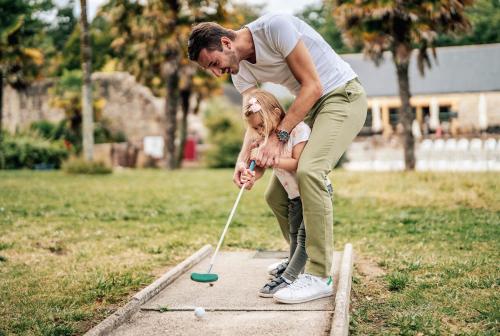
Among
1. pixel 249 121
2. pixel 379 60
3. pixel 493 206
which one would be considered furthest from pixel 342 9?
pixel 249 121

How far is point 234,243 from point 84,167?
451 inches

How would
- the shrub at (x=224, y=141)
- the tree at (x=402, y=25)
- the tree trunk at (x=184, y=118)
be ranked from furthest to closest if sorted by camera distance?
1. the tree trunk at (x=184, y=118)
2. the shrub at (x=224, y=141)
3. the tree at (x=402, y=25)

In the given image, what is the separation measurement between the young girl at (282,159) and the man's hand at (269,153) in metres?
0.04

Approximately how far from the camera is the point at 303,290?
13.5 ft

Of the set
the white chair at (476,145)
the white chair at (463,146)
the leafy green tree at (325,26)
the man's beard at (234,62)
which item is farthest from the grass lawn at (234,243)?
the leafy green tree at (325,26)

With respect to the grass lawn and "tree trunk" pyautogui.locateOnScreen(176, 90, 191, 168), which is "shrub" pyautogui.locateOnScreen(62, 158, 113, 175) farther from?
"tree trunk" pyautogui.locateOnScreen(176, 90, 191, 168)

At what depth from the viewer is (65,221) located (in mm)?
8727

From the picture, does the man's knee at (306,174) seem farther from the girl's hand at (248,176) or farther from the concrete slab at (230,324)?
the concrete slab at (230,324)

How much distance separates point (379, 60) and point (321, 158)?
1510 cm

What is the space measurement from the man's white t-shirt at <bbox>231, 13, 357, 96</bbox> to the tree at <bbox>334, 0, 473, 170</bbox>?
1244cm

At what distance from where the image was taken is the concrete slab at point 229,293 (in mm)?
4125

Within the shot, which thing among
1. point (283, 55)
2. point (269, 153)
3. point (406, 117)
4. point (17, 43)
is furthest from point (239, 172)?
point (17, 43)

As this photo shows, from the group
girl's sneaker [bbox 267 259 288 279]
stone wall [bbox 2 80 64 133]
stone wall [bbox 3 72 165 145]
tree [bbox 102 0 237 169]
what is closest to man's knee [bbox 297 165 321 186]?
girl's sneaker [bbox 267 259 288 279]

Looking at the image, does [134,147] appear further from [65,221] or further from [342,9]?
[65,221]
